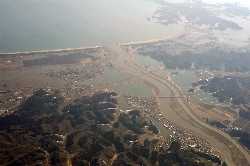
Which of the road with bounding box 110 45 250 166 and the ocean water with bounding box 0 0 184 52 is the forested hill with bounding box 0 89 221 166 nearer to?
the road with bounding box 110 45 250 166

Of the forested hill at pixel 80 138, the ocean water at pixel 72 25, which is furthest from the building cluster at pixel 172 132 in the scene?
the ocean water at pixel 72 25

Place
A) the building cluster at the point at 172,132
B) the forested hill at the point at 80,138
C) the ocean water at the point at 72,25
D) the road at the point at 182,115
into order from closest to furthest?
the forested hill at the point at 80,138 → the road at the point at 182,115 → the building cluster at the point at 172,132 → the ocean water at the point at 72,25

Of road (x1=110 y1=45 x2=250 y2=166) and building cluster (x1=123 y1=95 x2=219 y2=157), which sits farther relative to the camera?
building cluster (x1=123 y1=95 x2=219 y2=157)

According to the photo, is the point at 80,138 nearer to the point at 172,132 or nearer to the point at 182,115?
the point at 172,132

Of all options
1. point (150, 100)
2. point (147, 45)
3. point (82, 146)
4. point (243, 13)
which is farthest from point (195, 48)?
point (243, 13)

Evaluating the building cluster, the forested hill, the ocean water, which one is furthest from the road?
the ocean water

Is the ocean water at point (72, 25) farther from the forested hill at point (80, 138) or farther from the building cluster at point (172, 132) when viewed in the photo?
the building cluster at point (172, 132)

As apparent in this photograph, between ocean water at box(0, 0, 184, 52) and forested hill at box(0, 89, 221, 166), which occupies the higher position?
ocean water at box(0, 0, 184, 52)
